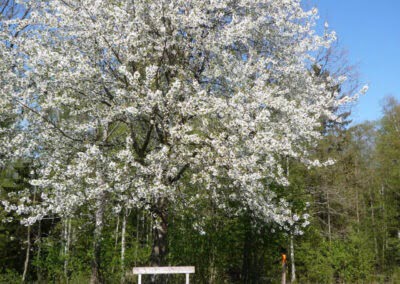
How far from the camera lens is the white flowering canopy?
7.75 m

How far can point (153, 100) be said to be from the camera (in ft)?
25.6

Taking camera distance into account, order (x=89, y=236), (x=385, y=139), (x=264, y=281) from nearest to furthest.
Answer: (x=89, y=236) → (x=264, y=281) → (x=385, y=139)

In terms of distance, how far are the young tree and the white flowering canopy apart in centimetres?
3

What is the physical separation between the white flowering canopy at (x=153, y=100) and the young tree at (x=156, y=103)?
31mm

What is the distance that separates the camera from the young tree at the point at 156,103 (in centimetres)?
775

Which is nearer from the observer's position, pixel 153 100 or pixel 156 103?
pixel 153 100

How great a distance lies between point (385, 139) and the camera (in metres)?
23.4

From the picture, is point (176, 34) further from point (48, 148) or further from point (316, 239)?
point (316, 239)

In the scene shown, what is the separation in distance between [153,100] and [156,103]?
0.81ft

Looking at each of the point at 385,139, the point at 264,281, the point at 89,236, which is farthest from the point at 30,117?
the point at 385,139

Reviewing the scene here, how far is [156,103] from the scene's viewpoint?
803 centimetres

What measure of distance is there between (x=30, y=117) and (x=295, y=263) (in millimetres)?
12576

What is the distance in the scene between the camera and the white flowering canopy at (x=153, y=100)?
7746mm

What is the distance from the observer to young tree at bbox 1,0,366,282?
7.75 metres
